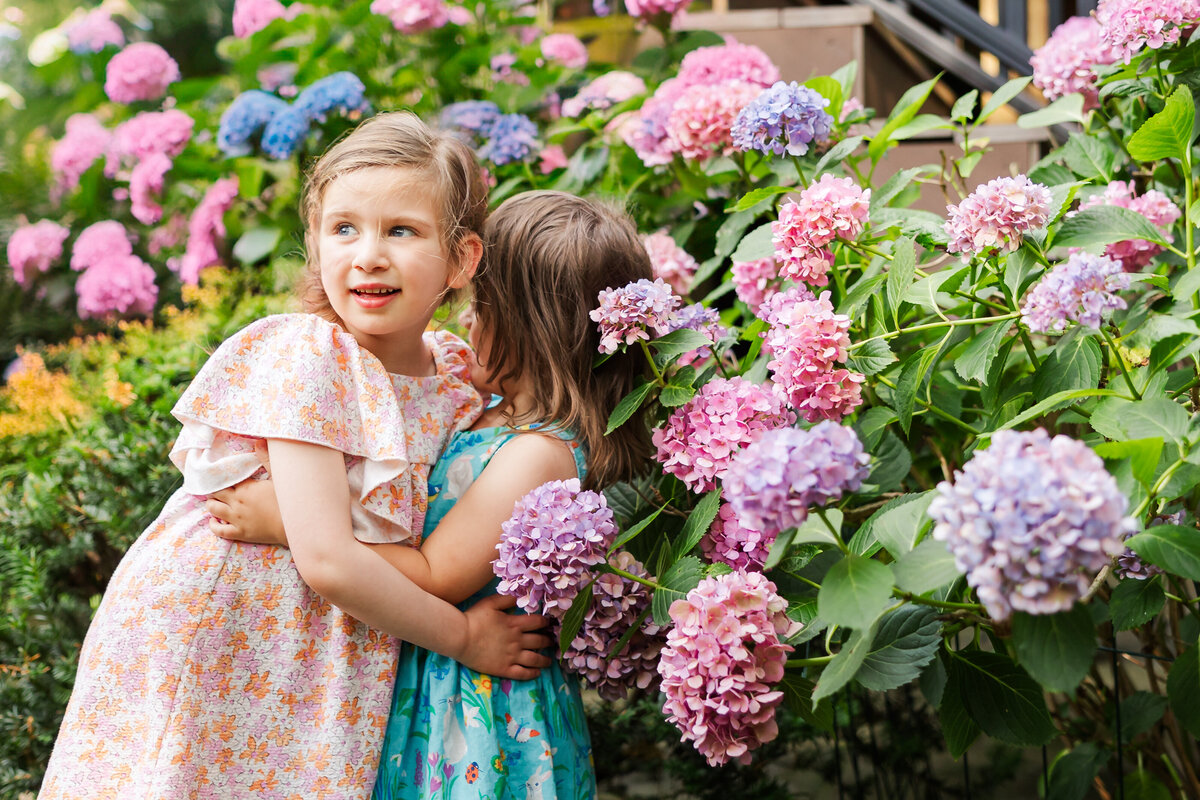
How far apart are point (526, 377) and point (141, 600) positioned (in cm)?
61

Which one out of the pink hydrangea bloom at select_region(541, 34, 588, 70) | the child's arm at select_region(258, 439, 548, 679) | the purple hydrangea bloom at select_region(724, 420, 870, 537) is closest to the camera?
the purple hydrangea bloom at select_region(724, 420, 870, 537)

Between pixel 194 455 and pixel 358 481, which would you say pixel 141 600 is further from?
pixel 358 481

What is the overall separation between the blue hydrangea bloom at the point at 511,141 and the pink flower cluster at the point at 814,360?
42.6 inches

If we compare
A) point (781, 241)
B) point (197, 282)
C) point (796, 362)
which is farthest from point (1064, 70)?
point (197, 282)

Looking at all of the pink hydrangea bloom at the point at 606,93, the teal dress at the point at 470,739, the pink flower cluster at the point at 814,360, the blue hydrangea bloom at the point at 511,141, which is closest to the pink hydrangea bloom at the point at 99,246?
the blue hydrangea bloom at the point at 511,141

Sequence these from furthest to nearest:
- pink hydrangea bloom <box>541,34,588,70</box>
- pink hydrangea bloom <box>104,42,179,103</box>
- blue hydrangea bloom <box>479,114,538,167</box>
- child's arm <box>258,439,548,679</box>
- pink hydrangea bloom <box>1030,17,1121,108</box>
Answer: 1. pink hydrangea bloom <box>104,42,179,103</box>
2. pink hydrangea bloom <box>541,34,588,70</box>
3. blue hydrangea bloom <box>479,114,538,167</box>
4. pink hydrangea bloom <box>1030,17,1121,108</box>
5. child's arm <box>258,439,548,679</box>

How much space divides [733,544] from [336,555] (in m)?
0.51

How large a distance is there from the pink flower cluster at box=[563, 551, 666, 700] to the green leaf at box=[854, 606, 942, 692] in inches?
11.3

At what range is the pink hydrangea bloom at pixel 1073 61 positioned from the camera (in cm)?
154

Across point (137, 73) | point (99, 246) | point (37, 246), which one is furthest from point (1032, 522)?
point (37, 246)

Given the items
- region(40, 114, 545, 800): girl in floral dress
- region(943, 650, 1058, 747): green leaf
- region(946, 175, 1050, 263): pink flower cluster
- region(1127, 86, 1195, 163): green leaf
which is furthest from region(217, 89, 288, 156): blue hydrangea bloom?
region(943, 650, 1058, 747): green leaf

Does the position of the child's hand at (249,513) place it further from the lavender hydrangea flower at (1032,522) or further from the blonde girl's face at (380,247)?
the lavender hydrangea flower at (1032,522)

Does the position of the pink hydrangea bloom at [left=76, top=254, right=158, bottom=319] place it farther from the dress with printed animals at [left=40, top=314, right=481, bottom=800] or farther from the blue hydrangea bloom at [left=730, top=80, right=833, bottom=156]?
the blue hydrangea bloom at [left=730, top=80, right=833, bottom=156]

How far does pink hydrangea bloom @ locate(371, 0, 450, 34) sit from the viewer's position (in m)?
2.28
